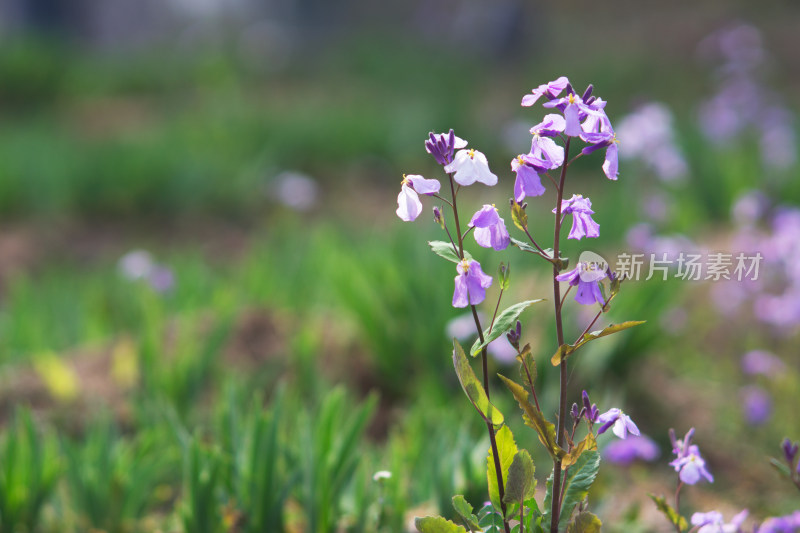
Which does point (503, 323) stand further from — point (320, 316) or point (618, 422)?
point (320, 316)

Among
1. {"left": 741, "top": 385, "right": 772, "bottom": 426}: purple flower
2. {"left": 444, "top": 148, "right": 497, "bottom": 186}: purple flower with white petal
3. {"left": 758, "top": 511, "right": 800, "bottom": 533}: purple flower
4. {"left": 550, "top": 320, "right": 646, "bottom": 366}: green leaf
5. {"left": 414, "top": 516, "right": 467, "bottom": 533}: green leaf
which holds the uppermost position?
{"left": 444, "top": 148, "right": 497, "bottom": 186}: purple flower with white petal

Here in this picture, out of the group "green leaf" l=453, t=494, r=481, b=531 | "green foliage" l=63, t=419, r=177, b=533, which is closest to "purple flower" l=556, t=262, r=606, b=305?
"green leaf" l=453, t=494, r=481, b=531

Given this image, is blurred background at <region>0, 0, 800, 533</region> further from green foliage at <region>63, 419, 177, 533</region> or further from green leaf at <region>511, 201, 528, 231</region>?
green leaf at <region>511, 201, 528, 231</region>

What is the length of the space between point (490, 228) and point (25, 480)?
52.8 inches

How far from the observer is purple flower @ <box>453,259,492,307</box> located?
1.04m

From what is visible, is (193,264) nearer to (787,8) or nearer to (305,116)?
(305,116)

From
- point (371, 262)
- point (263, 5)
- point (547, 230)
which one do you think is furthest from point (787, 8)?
point (371, 262)

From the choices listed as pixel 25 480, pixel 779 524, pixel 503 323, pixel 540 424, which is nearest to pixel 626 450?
pixel 779 524

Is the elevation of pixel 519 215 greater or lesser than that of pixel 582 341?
greater

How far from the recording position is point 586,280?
105 cm

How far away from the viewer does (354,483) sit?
1.84 m

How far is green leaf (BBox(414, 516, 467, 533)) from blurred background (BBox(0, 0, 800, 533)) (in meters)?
0.40

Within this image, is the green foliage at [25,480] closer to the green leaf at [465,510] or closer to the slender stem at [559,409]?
the green leaf at [465,510]

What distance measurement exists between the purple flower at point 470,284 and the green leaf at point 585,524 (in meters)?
0.36
